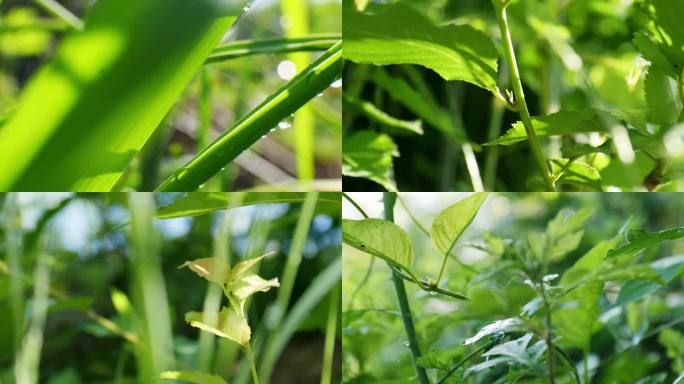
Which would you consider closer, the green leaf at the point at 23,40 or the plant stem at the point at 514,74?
A: the plant stem at the point at 514,74

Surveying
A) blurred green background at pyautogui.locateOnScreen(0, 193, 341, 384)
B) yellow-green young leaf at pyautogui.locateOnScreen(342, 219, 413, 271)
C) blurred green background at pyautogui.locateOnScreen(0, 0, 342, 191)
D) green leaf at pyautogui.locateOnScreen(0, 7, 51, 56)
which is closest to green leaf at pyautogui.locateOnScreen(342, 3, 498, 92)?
yellow-green young leaf at pyautogui.locateOnScreen(342, 219, 413, 271)

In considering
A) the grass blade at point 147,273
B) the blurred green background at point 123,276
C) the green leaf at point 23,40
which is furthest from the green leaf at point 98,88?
the green leaf at point 23,40

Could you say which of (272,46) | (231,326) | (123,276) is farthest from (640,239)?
(123,276)

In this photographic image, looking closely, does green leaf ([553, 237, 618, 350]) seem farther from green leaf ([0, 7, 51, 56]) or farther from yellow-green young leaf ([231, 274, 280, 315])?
green leaf ([0, 7, 51, 56])

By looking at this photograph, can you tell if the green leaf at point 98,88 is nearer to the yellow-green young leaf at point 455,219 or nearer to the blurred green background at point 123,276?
the yellow-green young leaf at point 455,219

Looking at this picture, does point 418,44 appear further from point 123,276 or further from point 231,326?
point 123,276

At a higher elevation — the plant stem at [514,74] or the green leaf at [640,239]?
the plant stem at [514,74]
